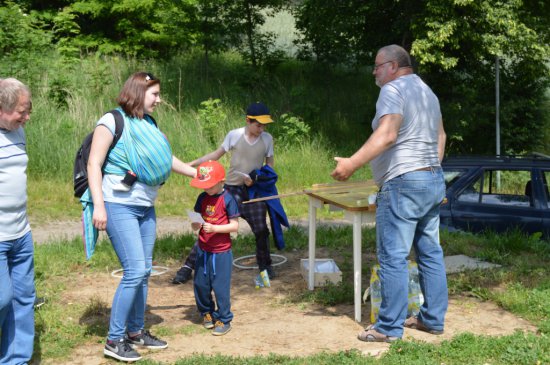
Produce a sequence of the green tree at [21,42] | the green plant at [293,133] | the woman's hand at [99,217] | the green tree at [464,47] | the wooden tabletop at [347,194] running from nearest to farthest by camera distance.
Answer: the woman's hand at [99,217]
the wooden tabletop at [347,194]
the green tree at [464,47]
the green plant at [293,133]
the green tree at [21,42]

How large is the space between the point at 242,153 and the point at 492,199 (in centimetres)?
391

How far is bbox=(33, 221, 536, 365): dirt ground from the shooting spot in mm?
5555

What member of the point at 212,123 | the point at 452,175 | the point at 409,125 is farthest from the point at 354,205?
the point at 212,123

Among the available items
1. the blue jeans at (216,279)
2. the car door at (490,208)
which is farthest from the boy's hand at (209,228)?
the car door at (490,208)

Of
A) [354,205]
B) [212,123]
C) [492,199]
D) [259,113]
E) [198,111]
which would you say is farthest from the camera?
[198,111]

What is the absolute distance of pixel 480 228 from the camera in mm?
9609

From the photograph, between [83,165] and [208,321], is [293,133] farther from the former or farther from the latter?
[83,165]

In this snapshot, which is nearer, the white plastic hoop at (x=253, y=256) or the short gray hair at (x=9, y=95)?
the short gray hair at (x=9, y=95)

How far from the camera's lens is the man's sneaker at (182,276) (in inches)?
298

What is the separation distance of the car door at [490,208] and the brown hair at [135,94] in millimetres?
5546

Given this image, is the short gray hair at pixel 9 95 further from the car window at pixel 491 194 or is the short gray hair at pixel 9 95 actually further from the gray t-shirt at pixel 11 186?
the car window at pixel 491 194

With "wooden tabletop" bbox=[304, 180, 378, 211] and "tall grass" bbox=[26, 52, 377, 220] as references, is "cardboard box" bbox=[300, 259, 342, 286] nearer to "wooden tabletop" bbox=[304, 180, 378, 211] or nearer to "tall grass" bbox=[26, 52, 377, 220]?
"wooden tabletop" bbox=[304, 180, 378, 211]

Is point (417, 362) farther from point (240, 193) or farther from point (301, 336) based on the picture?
point (240, 193)

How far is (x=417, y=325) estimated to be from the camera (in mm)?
A: 5895
